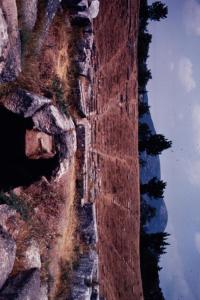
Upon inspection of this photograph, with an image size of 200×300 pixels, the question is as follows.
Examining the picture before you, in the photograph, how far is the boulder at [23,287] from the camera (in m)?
5.07

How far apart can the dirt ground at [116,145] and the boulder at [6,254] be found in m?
3.11

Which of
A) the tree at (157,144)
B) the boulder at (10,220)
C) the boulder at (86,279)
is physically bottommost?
the boulder at (86,279)

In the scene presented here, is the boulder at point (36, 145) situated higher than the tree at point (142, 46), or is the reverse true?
the tree at point (142, 46)

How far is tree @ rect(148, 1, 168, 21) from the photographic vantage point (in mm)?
17859

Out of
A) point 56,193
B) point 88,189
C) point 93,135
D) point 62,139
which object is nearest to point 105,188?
point 88,189

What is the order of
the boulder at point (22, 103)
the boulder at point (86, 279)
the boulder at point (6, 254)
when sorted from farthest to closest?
the boulder at point (86, 279), the boulder at point (22, 103), the boulder at point (6, 254)

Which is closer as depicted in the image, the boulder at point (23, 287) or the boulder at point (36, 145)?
the boulder at point (23, 287)

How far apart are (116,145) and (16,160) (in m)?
3.90

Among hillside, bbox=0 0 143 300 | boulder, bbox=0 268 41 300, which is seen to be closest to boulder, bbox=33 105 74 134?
hillside, bbox=0 0 143 300

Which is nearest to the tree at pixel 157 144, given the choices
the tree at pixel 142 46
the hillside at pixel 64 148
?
the tree at pixel 142 46

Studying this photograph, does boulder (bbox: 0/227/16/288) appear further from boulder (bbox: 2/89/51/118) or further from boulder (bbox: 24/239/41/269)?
boulder (bbox: 2/89/51/118)

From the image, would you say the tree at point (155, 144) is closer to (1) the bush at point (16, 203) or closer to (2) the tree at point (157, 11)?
(2) the tree at point (157, 11)

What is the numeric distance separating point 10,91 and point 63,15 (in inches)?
102

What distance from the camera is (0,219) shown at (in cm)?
543
